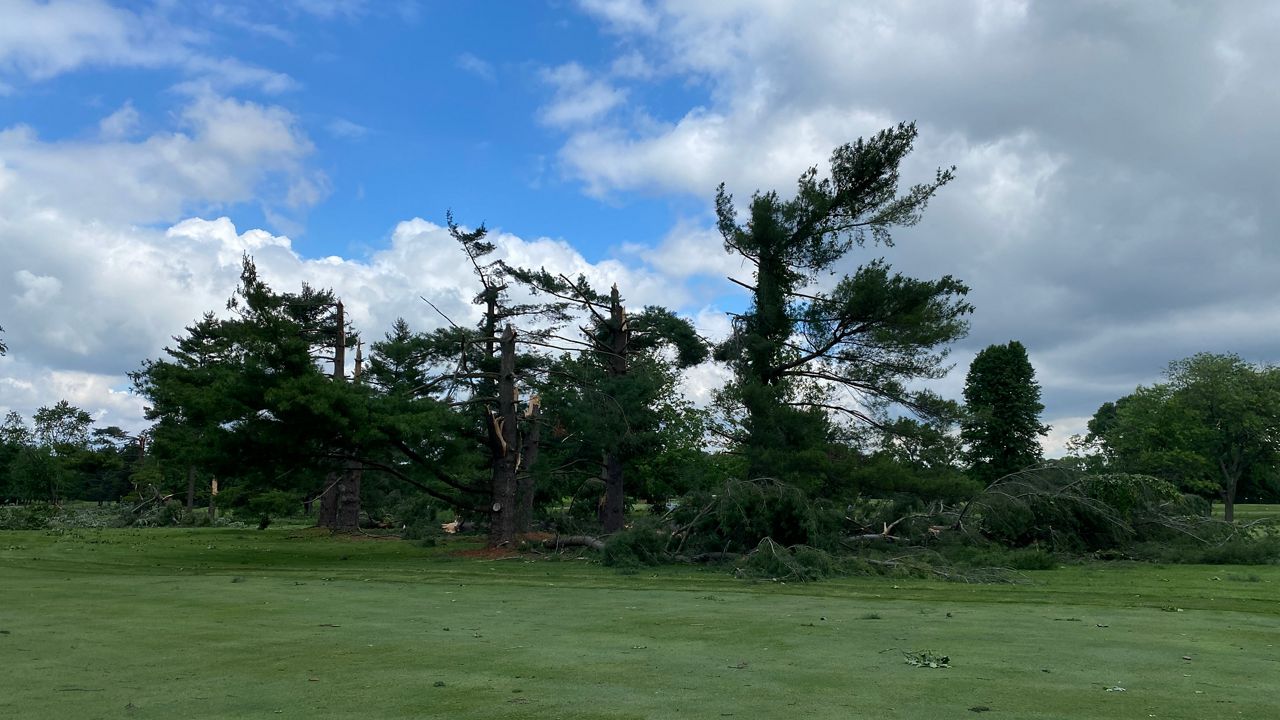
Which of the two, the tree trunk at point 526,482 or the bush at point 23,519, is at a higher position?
the tree trunk at point 526,482

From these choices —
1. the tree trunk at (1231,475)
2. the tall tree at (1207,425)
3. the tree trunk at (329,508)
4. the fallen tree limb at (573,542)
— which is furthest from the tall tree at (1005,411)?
the tree trunk at (329,508)

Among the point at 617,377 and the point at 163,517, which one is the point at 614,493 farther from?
the point at 163,517

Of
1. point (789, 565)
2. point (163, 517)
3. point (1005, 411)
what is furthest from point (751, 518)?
point (163, 517)

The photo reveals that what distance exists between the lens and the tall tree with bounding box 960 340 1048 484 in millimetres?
45625

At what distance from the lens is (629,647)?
8.73 meters

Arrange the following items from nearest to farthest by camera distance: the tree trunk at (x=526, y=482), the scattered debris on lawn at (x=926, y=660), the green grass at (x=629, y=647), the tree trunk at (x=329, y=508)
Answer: the green grass at (x=629, y=647) < the scattered debris on lawn at (x=926, y=660) < the tree trunk at (x=526, y=482) < the tree trunk at (x=329, y=508)

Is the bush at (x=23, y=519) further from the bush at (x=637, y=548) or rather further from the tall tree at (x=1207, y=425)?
the tall tree at (x=1207, y=425)

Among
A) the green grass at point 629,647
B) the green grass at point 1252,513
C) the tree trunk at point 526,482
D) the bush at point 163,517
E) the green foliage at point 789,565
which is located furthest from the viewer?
the bush at point 163,517

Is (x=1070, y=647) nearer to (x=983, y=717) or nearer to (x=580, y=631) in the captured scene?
(x=983, y=717)

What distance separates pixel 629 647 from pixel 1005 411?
42.7m

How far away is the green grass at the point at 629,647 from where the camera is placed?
20.0ft

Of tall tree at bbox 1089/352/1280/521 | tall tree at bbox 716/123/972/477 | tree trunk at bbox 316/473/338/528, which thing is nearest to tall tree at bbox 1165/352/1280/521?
tall tree at bbox 1089/352/1280/521

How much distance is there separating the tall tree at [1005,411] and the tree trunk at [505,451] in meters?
25.7

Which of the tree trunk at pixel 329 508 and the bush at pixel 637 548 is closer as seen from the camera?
the bush at pixel 637 548
